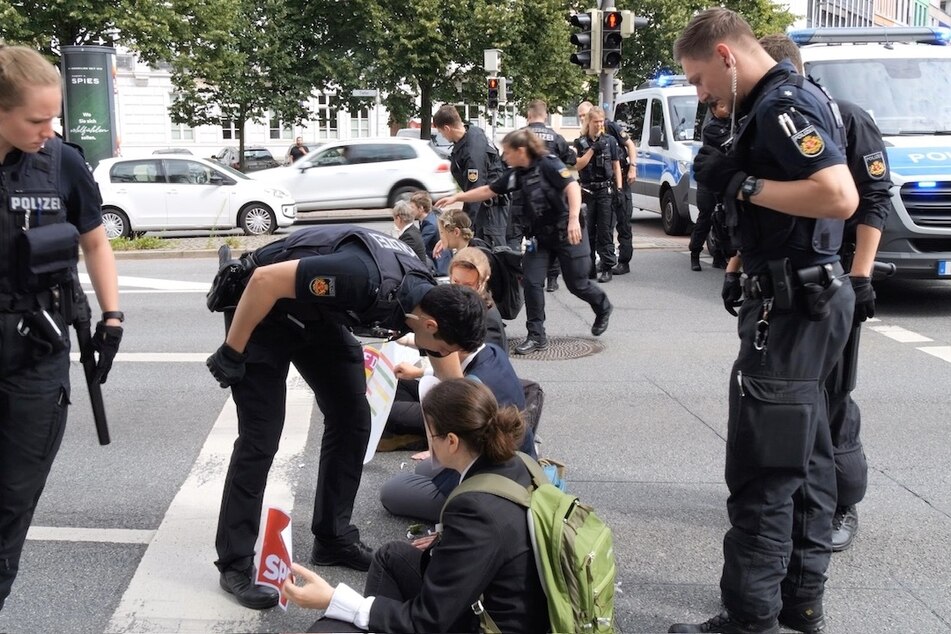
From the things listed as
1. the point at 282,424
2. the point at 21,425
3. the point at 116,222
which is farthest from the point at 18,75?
the point at 116,222

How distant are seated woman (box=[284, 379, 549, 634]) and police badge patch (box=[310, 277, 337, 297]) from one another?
0.48m

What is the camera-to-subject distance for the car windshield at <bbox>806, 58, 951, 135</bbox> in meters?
9.57

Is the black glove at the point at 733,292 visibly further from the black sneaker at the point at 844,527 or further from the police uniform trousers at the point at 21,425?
the police uniform trousers at the point at 21,425

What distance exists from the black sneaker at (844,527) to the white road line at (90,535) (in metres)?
2.97

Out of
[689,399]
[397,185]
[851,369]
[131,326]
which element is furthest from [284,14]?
[851,369]

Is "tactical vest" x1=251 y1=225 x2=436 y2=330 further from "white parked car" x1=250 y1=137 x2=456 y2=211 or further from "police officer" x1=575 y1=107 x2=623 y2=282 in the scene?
"white parked car" x1=250 y1=137 x2=456 y2=211

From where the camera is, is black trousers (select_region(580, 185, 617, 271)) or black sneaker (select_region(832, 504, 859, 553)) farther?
black trousers (select_region(580, 185, 617, 271))

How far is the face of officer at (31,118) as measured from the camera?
9.51 feet

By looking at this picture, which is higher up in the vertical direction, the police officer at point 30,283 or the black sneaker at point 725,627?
the police officer at point 30,283

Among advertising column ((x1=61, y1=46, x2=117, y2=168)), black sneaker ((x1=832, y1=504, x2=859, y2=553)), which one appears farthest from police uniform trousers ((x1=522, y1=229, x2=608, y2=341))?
advertising column ((x1=61, y1=46, x2=117, y2=168))

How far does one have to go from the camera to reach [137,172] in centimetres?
1666

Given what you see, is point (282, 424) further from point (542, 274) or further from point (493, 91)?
point (493, 91)

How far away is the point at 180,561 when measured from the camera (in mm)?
4102

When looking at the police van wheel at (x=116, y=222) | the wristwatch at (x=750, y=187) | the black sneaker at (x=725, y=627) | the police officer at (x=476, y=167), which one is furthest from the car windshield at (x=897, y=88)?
the police van wheel at (x=116, y=222)
